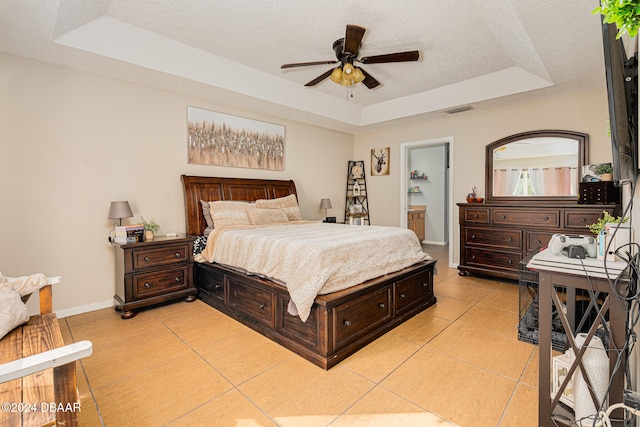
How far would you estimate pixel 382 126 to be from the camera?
5828 mm

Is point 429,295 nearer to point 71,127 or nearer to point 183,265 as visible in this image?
point 183,265

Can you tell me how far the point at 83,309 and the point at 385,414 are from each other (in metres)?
3.33

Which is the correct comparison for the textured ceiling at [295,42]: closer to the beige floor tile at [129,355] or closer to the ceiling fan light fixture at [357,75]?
the ceiling fan light fixture at [357,75]

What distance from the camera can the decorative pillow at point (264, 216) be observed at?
4004 millimetres

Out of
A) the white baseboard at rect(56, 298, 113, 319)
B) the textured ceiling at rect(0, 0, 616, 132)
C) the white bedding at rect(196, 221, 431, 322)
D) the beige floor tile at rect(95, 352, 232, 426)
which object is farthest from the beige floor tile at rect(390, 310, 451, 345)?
the white baseboard at rect(56, 298, 113, 319)

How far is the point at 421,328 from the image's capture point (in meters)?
2.86

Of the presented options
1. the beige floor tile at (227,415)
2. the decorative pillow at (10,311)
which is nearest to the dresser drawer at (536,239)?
the beige floor tile at (227,415)

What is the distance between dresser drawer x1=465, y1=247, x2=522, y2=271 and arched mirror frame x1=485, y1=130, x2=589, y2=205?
84 centimetres

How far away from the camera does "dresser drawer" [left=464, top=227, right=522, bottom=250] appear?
4.16 metres

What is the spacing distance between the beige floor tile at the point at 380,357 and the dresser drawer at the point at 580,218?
2.77m

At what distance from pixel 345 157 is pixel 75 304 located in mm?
5016

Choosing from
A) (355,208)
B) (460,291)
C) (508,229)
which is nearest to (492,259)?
(508,229)

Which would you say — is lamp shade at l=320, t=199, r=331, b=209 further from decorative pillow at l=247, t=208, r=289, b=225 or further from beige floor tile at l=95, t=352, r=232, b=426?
beige floor tile at l=95, t=352, r=232, b=426

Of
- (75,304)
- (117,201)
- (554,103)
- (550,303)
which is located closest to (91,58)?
(117,201)
